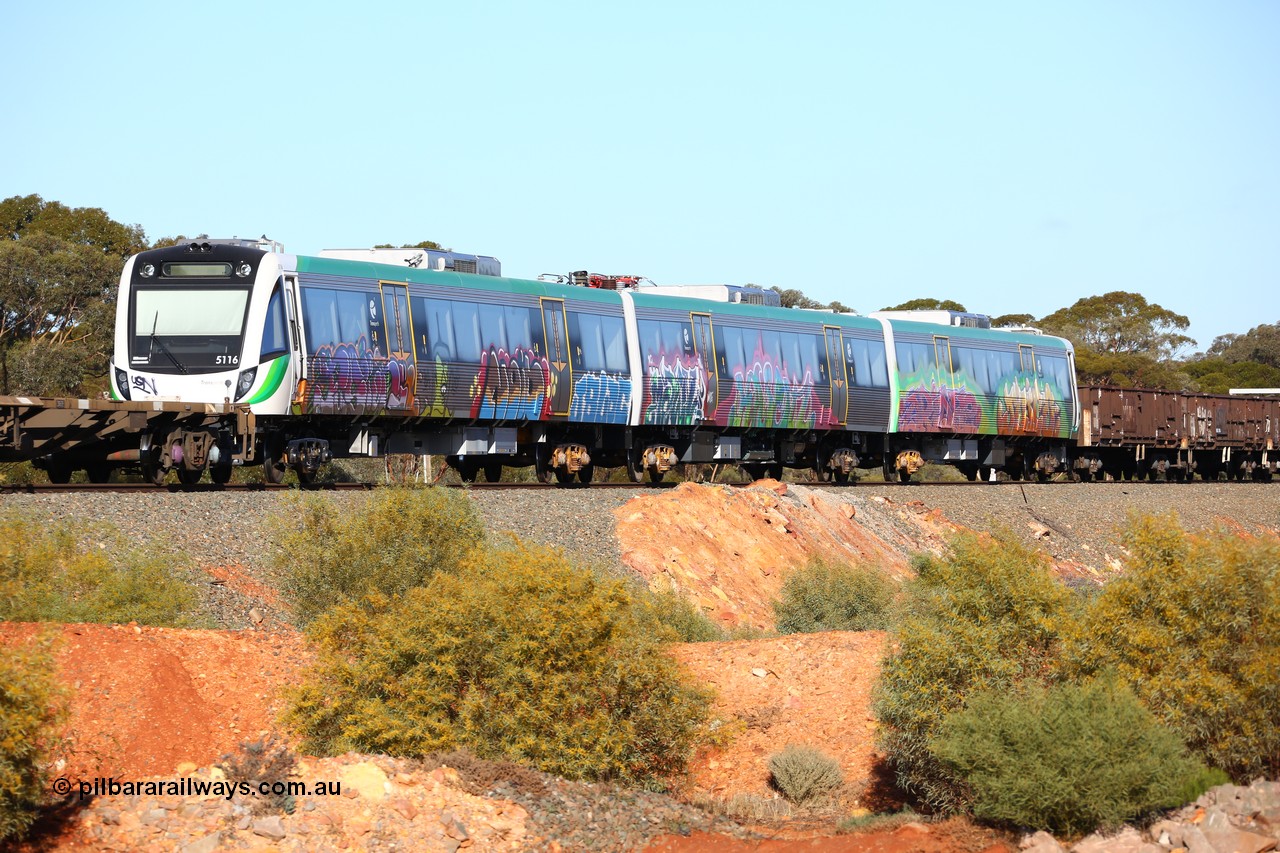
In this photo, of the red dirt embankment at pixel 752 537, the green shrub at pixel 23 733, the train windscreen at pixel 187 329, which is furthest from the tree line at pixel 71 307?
the green shrub at pixel 23 733

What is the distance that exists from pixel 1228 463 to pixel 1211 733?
4126 cm

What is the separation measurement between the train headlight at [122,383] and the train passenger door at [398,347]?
11.9 ft

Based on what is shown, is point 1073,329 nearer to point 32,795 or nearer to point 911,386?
point 911,386

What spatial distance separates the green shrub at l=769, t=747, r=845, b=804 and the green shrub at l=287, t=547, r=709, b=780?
883mm

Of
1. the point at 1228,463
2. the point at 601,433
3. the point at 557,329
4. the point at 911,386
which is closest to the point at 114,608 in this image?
the point at 557,329

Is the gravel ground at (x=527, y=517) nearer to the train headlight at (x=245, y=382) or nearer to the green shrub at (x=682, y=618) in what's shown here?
the green shrub at (x=682, y=618)

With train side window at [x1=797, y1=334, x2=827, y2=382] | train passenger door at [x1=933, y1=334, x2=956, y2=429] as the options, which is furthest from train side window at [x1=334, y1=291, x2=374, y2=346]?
train passenger door at [x1=933, y1=334, x2=956, y2=429]

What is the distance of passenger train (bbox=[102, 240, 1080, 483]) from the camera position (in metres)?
20.2

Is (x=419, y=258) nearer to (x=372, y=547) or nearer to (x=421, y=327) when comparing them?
(x=421, y=327)

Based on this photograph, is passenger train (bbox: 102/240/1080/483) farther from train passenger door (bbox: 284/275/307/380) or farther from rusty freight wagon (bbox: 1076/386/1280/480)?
rusty freight wagon (bbox: 1076/386/1280/480)

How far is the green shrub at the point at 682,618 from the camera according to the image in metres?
16.1

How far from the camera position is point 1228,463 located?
48875 millimetres

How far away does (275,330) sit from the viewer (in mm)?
20156

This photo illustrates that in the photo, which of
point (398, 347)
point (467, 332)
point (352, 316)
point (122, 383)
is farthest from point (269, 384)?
point (467, 332)
